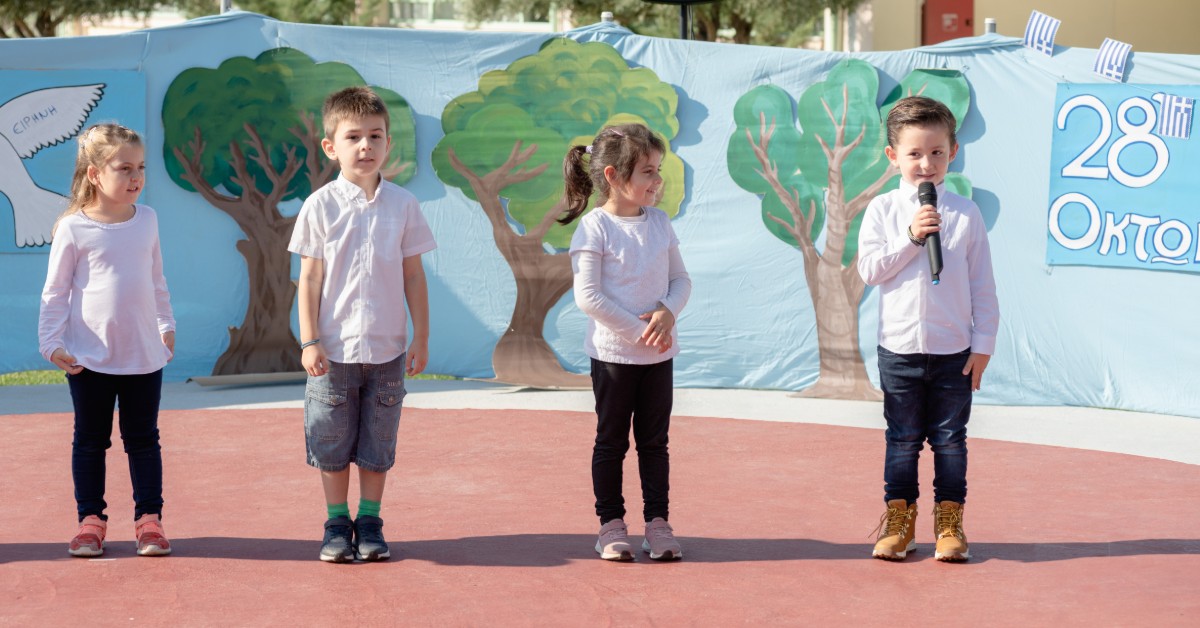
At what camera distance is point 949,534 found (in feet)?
15.9

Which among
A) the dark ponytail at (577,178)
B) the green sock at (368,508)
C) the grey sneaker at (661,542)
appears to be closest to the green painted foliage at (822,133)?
the dark ponytail at (577,178)

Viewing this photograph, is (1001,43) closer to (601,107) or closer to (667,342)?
(601,107)

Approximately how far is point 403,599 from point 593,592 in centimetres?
61

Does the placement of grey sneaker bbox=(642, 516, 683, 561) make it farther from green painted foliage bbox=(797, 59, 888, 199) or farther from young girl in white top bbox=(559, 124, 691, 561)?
green painted foliage bbox=(797, 59, 888, 199)

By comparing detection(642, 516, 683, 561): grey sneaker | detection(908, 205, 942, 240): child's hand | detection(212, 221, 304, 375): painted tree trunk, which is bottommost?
detection(642, 516, 683, 561): grey sneaker

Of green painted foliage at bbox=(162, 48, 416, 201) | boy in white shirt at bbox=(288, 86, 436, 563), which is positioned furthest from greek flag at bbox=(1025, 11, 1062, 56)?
boy in white shirt at bbox=(288, 86, 436, 563)

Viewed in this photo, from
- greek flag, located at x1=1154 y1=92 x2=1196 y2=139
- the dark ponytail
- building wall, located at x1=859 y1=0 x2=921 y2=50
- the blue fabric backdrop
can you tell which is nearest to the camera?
the dark ponytail

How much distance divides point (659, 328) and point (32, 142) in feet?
18.3

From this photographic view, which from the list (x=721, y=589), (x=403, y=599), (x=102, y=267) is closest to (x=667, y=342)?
(x=721, y=589)

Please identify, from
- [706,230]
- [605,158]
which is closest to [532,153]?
[706,230]

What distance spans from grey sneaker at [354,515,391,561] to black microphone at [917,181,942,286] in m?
2.12

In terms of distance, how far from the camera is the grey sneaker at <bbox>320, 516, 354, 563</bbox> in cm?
476

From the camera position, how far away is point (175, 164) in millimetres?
8852

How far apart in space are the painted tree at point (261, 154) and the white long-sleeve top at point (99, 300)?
4.11m
